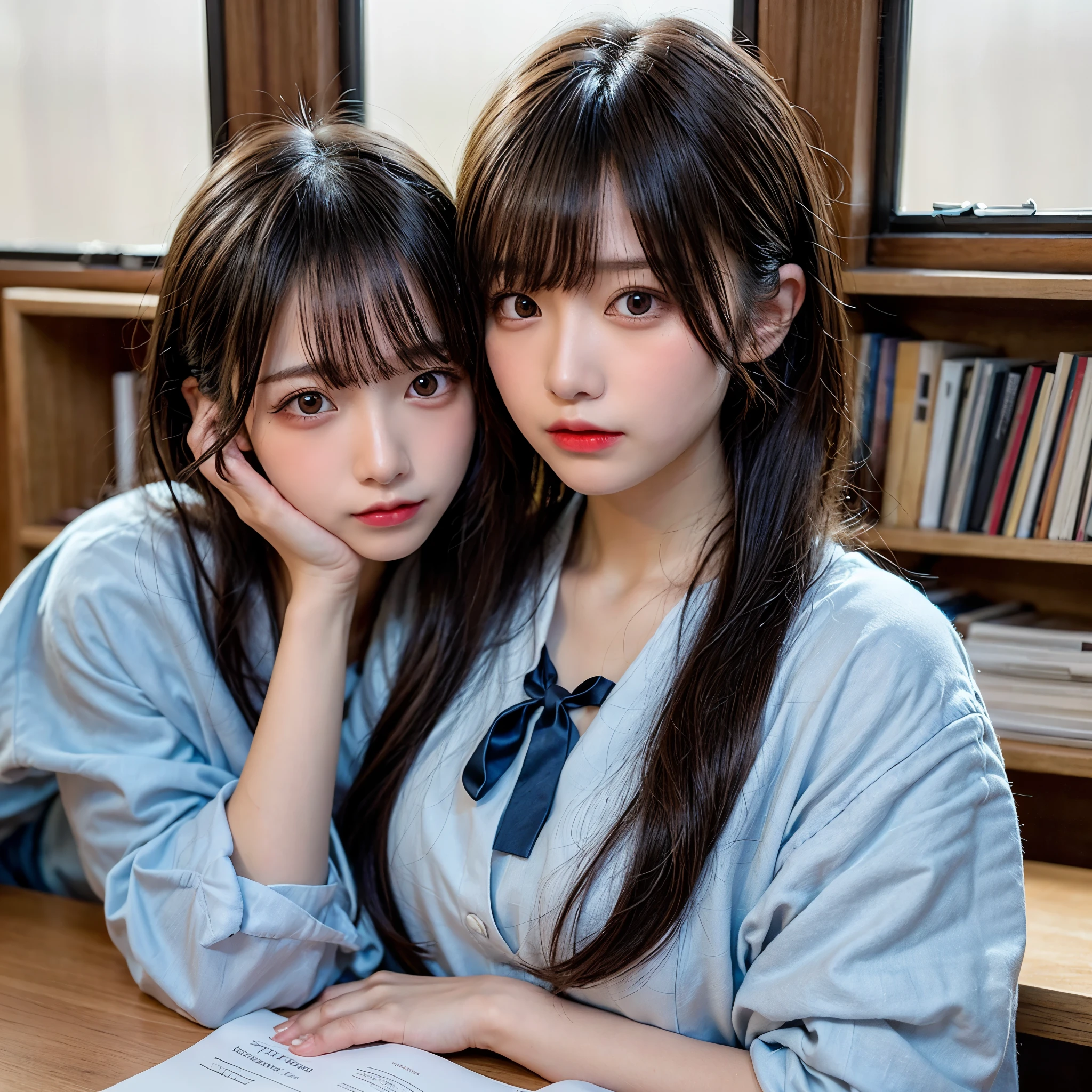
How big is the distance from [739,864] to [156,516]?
30.8 inches

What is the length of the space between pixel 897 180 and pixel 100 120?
58.8 inches

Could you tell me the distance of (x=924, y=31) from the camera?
166cm

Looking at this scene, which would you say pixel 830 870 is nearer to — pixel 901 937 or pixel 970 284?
pixel 901 937

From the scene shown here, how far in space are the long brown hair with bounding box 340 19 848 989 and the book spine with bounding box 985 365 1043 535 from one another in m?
0.47

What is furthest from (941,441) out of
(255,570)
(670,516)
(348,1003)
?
(348,1003)

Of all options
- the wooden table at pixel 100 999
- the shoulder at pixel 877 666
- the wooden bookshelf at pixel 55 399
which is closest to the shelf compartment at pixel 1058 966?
the wooden table at pixel 100 999

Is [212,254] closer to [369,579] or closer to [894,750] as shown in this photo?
[369,579]

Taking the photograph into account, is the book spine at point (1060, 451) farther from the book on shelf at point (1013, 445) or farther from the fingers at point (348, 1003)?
the fingers at point (348, 1003)

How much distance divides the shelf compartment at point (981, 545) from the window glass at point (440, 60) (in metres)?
0.91

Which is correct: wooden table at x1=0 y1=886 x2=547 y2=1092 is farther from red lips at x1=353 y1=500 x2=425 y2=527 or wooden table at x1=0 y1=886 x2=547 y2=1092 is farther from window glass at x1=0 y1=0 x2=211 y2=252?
window glass at x1=0 y1=0 x2=211 y2=252

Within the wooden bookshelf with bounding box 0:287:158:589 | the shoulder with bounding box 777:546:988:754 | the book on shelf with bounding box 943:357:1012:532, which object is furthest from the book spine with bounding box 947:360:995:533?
the wooden bookshelf with bounding box 0:287:158:589

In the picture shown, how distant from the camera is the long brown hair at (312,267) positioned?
1.09 metres

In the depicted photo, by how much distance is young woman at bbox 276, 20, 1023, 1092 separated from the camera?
984 mm

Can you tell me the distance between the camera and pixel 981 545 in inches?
62.9
